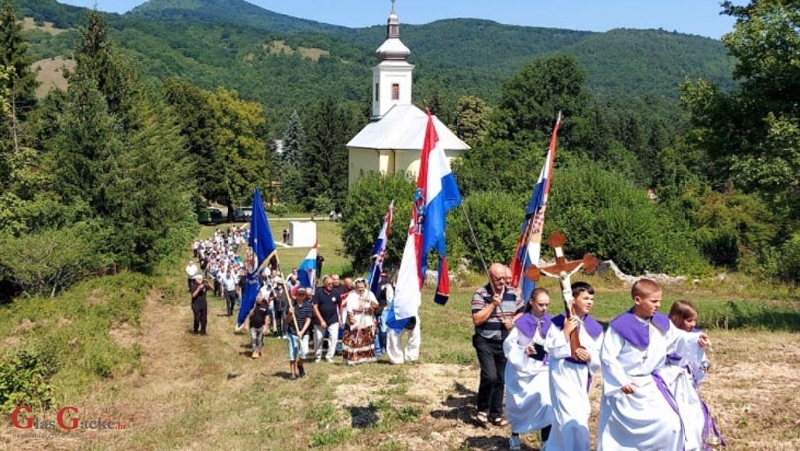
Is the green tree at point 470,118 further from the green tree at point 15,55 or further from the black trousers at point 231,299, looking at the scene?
the black trousers at point 231,299

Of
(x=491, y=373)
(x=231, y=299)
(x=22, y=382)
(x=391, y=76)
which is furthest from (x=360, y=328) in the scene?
(x=391, y=76)

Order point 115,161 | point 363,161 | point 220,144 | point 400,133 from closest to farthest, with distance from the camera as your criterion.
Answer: point 115,161, point 400,133, point 363,161, point 220,144

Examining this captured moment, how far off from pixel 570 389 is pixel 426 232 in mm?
A: 3661

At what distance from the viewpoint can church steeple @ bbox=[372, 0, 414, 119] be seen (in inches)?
2534

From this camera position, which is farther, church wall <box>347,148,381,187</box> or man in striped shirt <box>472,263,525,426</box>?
church wall <box>347,148,381,187</box>

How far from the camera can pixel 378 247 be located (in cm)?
1606

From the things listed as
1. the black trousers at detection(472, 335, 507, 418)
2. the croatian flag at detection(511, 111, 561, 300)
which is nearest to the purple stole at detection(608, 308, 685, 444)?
the black trousers at detection(472, 335, 507, 418)

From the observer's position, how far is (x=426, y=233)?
10672 mm

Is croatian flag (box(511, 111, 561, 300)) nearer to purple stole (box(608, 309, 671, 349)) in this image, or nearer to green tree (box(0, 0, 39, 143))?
purple stole (box(608, 309, 671, 349))

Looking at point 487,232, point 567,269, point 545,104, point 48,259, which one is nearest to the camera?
point 567,269

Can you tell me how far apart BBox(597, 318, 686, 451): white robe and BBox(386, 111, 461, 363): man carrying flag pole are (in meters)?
3.70

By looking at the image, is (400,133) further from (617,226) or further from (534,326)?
(534,326)

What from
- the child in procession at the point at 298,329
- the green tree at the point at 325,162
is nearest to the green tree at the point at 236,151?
the green tree at the point at 325,162

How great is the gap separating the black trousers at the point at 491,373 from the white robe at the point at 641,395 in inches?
86.3
